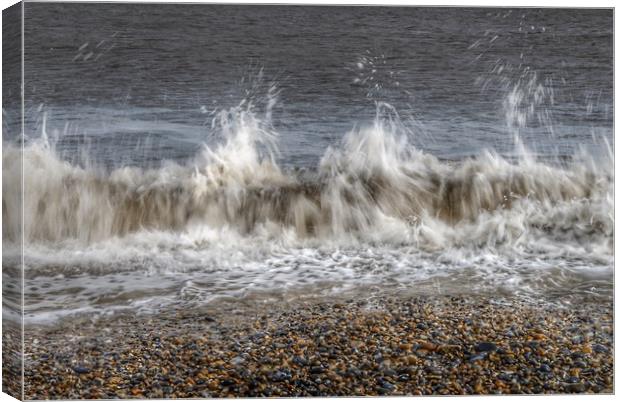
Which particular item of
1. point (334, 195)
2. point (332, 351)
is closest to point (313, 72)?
point (334, 195)

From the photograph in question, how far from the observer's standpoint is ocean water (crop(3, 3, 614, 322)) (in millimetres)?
6895

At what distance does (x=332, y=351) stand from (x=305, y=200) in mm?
993

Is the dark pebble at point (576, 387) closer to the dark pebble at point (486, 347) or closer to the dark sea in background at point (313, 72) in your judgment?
the dark pebble at point (486, 347)

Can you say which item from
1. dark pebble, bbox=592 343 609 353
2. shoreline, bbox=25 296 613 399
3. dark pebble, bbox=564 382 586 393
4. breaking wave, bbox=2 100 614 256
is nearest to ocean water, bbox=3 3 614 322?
breaking wave, bbox=2 100 614 256

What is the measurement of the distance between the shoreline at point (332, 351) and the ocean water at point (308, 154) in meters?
0.12

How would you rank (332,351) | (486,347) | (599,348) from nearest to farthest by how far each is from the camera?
(332,351)
(486,347)
(599,348)

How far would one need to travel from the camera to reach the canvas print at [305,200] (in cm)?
686

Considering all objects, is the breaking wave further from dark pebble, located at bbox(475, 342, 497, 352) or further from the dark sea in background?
dark pebble, located at bbox(475, 342, 497, 352)

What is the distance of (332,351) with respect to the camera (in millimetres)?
6973

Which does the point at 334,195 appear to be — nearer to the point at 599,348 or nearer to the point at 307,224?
the point at 307,224

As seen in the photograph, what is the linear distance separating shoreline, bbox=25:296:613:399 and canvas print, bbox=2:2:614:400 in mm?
14

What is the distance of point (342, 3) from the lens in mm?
7129

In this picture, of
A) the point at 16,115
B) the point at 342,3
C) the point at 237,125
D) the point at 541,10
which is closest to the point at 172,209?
the point at 237,125

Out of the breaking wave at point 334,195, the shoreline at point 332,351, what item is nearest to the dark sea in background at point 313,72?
the breaking wave at point 334,195
